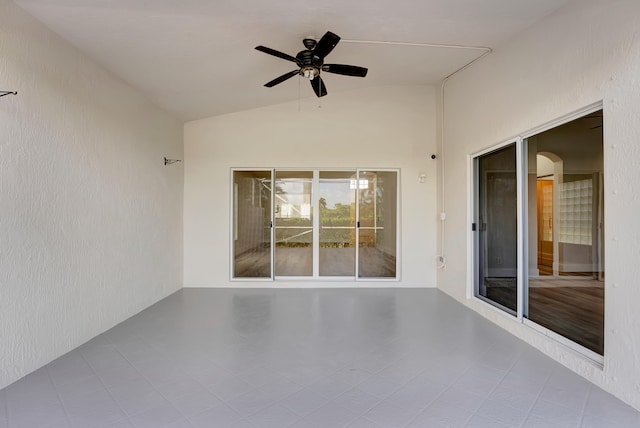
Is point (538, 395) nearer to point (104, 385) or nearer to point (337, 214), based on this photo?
point (104, 385)

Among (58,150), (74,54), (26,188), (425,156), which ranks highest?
(74,54)

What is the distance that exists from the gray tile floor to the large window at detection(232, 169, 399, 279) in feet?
5.85

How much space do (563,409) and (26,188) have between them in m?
4.35

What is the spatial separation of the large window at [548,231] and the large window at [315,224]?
1.81 m

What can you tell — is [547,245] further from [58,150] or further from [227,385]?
[58,150]

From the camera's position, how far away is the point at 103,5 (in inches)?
99.3

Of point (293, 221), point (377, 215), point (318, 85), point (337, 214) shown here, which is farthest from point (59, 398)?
point (377, 215)

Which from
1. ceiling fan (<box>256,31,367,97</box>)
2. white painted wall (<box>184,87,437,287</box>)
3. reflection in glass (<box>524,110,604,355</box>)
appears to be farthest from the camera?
white painted wall (<box>184,87,437,287</box>)

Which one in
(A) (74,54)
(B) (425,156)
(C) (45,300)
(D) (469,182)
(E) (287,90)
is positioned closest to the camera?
(C) (45,300)

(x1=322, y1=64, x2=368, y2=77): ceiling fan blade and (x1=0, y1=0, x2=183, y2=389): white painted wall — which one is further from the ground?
(x1=322, y1=64, x2=368, y2=77): ceiling fan blade

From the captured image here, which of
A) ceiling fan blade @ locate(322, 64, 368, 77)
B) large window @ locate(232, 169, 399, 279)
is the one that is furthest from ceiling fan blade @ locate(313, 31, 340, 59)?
large window @ locate(232, 169, 399, 279)

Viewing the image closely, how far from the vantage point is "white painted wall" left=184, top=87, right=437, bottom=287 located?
557cm

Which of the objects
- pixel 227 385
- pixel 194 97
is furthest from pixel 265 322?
pixel 194 97

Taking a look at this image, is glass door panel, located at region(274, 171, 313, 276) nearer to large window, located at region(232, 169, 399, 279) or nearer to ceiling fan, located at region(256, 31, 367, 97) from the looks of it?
large window, located at region(232, 169, 399, 279)
